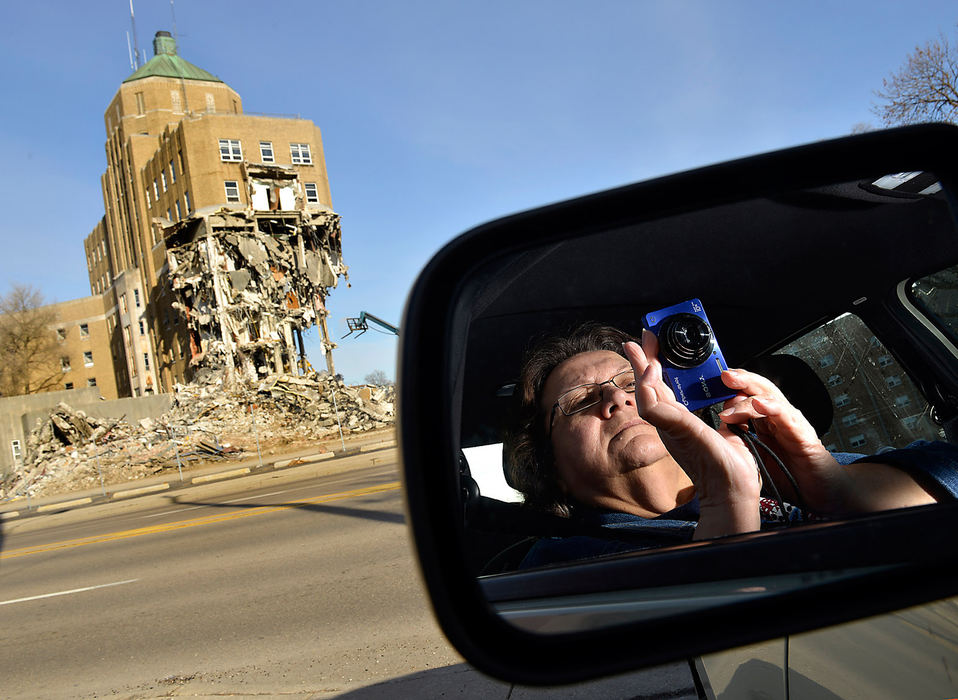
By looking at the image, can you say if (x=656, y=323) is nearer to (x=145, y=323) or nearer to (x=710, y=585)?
(x=710, y=585)

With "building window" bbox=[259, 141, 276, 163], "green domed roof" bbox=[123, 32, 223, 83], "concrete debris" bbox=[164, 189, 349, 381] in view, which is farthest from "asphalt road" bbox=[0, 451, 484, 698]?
"green domed roof" bbox=[123, 32, 223, 83]

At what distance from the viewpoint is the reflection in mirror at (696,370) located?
1461 mm

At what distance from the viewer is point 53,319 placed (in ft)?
184

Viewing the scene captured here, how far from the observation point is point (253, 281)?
37.2m

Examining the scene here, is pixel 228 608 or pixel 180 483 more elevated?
pixel 180 483

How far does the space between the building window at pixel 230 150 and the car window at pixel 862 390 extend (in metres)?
45.9

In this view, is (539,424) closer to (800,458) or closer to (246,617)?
(800,458)

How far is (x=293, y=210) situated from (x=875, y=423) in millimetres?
40782

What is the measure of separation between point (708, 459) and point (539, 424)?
616mm

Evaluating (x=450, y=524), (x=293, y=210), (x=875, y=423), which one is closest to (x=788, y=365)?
(x=875, y=423)

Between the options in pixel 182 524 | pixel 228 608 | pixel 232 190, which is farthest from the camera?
pixel 232 190

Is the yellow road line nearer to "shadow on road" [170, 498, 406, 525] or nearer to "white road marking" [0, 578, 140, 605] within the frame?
"shadow on road" [170, 498, 406, 525]

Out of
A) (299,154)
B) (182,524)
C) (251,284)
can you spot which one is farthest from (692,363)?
(299,154)

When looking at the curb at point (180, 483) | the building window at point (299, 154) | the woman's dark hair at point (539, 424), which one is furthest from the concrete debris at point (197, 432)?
the woman's dark hair at point (539, 424)
